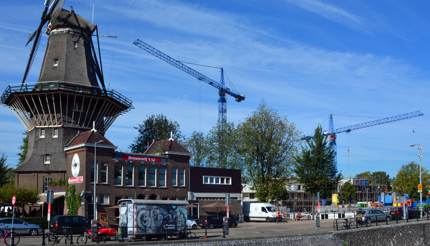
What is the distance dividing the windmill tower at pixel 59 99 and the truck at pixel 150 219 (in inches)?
1077

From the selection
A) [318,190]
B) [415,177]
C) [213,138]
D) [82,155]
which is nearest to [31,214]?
[82,155]

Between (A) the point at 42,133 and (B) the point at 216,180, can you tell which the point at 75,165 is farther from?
(B) the point at 216,180

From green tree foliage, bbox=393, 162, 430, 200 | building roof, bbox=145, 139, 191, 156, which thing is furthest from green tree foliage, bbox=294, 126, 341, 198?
green tree foliage, bbox=393, 162, 430, 200

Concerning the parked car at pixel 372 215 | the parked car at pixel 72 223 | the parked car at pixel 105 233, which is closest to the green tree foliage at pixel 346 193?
the parked car at pixel 372 215

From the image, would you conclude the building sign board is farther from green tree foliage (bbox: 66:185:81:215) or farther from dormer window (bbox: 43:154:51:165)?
dormer window (bbox: 43:154:51:165)

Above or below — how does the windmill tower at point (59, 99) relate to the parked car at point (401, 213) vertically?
above

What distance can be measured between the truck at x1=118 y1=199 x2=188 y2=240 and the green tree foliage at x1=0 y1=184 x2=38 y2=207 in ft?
71.6

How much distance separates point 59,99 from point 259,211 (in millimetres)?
30263

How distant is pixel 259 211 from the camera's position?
76.2 metres

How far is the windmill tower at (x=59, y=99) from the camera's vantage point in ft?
224

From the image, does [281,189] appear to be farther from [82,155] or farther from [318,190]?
[82,155]

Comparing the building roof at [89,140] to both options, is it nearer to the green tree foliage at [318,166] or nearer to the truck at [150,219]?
the truck at [150,219]

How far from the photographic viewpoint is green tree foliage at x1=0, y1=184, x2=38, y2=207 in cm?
5936

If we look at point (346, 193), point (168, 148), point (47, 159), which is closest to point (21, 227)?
point (47, 159)
